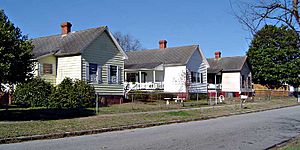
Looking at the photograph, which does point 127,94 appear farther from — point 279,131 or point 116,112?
point 279,131

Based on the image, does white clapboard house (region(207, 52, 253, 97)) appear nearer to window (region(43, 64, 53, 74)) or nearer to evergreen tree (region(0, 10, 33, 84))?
window (region(43, 64, 53, 74))

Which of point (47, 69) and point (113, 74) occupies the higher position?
point (47, 69)

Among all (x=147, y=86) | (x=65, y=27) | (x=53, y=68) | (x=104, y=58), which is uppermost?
(x=65, y=27)

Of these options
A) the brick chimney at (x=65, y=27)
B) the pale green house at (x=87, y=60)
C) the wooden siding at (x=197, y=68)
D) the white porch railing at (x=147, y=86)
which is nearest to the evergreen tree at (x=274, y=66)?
the wooden siding at (x=197, y=68)

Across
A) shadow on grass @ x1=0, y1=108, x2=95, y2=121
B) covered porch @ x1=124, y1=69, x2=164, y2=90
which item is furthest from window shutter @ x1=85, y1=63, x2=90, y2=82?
covered porch @ x1=124, y1=69, x2=164, y2=90

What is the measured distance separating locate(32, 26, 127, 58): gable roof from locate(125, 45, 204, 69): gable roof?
35.5 feet

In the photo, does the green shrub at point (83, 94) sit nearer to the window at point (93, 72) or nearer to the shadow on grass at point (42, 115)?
the window at point (93, 72)

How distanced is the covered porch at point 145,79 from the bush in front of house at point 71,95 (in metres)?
13.0

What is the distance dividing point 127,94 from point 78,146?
2143 cm

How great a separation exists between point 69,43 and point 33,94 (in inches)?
232

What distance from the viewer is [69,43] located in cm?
2903

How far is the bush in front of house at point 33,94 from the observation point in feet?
80.8

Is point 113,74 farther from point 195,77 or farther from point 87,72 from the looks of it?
point 195,77

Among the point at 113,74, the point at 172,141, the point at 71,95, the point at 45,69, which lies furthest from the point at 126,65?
the point at 172,141
